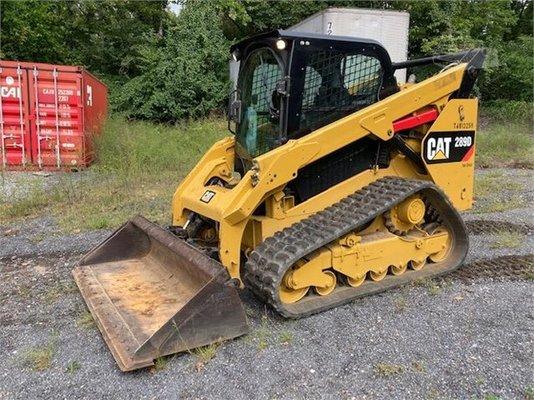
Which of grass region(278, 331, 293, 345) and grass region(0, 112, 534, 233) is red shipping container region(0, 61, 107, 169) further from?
grass region(278, 331, 293, 345)

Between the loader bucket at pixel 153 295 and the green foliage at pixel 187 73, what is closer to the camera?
the loader bucket at pixel 153 295

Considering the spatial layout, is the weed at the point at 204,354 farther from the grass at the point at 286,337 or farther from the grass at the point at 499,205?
the grass at the point at 499,205

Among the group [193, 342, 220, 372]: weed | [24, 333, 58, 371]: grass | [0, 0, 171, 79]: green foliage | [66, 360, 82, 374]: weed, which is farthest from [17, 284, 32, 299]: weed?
[0, 0, 171, 79]: green foliage

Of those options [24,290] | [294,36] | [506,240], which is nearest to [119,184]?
[24,290]

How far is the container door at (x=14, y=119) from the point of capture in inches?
407

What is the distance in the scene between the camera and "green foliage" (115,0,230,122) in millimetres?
16469

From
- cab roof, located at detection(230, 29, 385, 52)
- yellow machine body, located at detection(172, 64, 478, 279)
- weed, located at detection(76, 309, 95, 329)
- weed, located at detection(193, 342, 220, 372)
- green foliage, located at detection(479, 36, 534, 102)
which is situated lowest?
weed, located at detection(76, 309, 95, 329)

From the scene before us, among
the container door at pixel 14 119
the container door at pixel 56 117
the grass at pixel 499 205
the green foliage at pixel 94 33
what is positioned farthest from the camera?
the green foliage at pixel 94 33

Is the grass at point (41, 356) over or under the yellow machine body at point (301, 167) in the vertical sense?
under

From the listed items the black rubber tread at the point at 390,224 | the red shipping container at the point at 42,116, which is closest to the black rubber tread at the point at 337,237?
the black rubber tread at the point at 390,224

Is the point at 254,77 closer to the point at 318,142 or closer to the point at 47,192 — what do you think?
the point at 318,142

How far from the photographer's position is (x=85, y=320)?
382cm

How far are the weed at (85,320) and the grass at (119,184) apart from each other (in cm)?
272

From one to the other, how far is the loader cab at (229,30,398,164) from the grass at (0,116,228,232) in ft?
8.51
